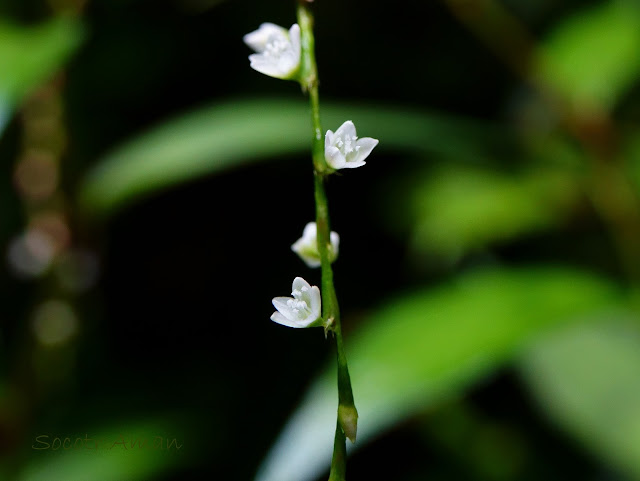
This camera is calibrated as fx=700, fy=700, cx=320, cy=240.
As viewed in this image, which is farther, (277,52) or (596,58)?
(596,58)

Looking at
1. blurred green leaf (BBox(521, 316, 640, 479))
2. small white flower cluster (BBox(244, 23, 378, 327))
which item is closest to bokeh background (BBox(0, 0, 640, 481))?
blurred green leaf (BBox(521, 316, 640, 479))

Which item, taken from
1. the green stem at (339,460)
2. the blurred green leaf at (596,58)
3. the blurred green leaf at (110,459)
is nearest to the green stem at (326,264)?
the green stem at (339,460)

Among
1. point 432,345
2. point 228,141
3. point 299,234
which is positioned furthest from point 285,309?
point 299,234

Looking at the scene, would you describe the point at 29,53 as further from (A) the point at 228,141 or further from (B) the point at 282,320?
(B) the point at 282,320

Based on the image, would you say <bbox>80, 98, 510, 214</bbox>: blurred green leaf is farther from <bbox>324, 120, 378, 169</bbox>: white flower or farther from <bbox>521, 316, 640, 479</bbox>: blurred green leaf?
<bbox>324, 120, 378, 169</bbox>: white flower

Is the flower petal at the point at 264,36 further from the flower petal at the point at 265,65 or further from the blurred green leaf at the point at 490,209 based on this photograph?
the blurred green leaf at the point at 490,209

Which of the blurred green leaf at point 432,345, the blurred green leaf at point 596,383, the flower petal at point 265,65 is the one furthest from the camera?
the blurred green leaf at point 596,383
